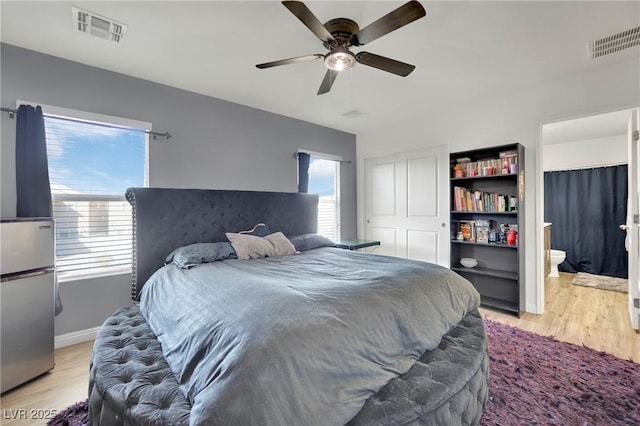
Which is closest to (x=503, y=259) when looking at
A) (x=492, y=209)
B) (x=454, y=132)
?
(x=492, y=209)

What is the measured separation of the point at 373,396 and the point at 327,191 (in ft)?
12.2

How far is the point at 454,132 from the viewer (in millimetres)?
3879

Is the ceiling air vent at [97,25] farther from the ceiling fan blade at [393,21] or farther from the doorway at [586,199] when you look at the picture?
the doorway at [586,199]

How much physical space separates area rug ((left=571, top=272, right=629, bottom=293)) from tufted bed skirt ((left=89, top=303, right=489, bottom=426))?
158 inches

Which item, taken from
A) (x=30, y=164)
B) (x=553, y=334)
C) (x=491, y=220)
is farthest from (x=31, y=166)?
(x=553, y=334)

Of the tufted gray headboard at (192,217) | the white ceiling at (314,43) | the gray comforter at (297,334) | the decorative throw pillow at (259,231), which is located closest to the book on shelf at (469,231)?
the white ceiling at (314,43)

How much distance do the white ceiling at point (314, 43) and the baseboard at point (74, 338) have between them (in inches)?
98.2

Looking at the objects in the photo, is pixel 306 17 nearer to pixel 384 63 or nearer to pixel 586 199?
pixel 384 63

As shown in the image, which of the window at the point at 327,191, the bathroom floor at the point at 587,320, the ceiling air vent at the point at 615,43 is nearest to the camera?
the ceiling air vent at the point at 615,43

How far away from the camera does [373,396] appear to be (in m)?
1.20

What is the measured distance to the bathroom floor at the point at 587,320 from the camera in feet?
8.25

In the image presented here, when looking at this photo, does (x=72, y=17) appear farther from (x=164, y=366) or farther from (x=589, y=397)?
(x=589, y=397)

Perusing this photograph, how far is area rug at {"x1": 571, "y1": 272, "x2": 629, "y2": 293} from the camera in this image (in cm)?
409

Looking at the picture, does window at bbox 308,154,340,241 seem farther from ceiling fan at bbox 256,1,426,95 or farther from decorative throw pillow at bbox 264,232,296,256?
ceiling fan at bbox 256,1,426,95
